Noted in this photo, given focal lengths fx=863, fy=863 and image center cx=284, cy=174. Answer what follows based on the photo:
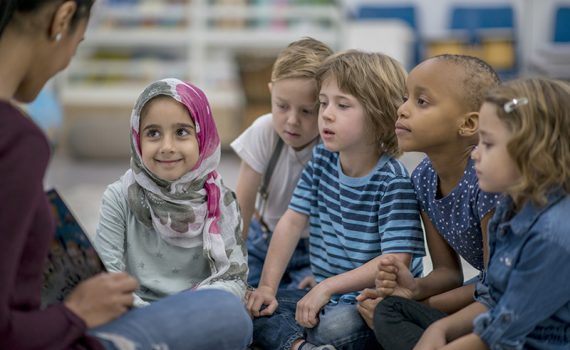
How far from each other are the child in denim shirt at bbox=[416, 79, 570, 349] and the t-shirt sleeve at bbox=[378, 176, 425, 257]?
36 centimetres

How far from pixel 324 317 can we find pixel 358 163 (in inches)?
15.5

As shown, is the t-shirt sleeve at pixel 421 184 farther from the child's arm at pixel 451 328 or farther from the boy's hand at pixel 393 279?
the child's arm at pixel 451 328

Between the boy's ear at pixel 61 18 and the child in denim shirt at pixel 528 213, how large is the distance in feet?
2.55

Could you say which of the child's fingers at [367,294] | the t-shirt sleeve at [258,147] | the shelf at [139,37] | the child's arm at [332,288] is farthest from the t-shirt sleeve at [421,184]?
the shelf at [139,37]

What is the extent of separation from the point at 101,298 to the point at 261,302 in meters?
0.78

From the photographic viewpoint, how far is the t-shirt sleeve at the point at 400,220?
6.58 feet

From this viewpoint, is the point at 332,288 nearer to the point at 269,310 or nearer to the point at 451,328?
the point at 269,310

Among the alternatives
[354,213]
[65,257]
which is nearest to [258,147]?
[354,213]

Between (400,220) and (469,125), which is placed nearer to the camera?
(469,125)

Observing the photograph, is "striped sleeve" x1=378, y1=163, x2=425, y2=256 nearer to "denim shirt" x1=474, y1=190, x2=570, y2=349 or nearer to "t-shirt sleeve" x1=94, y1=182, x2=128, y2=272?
"denim shirt" x1=474, y1=190, x2=570, y2=349

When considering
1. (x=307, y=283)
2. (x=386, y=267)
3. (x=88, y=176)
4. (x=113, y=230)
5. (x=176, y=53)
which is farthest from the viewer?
(x=176, y=53)

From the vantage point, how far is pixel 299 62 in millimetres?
2281

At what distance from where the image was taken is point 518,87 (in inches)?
63.5

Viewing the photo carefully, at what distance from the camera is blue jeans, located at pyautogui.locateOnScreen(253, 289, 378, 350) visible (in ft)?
6.59
